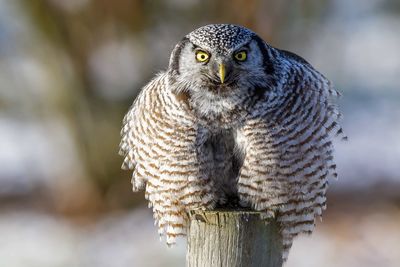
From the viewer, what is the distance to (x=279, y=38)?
460 inches

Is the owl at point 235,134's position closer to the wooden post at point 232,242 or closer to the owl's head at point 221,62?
the owl's head at point 221,62

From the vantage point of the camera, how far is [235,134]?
4.64 meters

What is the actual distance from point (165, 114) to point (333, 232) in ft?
21.8

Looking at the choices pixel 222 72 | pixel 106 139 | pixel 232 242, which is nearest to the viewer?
pixel 232 242

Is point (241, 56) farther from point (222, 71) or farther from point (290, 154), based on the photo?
point (290, 154)

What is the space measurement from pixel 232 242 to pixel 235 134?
0.89 meters

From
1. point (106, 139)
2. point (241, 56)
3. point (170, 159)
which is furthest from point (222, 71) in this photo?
point (106, 139)

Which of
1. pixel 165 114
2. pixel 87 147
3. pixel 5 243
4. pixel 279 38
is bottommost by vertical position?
pixel 5 243

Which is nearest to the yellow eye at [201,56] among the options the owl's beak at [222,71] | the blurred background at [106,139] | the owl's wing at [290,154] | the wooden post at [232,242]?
the owl's beak at [222,71]

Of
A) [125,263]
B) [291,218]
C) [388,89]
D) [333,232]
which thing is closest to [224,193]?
[291,218]

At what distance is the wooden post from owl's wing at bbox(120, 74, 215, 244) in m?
0.56

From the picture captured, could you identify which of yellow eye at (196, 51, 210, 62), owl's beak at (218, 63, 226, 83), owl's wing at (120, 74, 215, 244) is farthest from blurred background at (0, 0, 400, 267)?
owl's beak at (218, 63, 226, 83)

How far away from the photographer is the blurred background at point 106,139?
10.5 metres

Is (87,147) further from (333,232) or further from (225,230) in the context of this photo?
(225,230)
